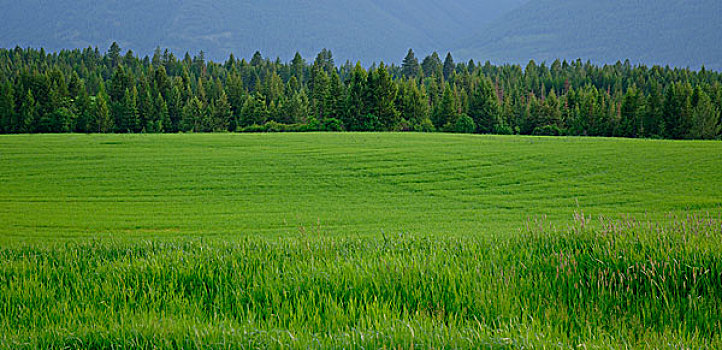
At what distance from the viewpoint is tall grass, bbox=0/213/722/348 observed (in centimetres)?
438

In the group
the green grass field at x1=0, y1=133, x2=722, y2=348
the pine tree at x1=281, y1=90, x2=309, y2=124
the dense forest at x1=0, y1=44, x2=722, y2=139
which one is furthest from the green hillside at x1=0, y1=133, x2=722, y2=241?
the pine tree at x1=281, y1=90, x2=309, y2=124

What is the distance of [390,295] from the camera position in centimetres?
550

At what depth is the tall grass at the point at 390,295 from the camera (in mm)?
4375

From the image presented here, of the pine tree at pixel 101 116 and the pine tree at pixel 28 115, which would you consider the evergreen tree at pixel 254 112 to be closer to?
the pine tree at pixel 101 116

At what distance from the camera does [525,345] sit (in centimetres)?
398

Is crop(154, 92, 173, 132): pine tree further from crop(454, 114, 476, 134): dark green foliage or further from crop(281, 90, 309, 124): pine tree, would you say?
crop(454, 114, 476, 134): dark green foliage

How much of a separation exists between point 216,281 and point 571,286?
4042 millimetres

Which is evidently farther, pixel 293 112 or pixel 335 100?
pixel 293 112

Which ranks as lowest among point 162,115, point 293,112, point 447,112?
point 447,112

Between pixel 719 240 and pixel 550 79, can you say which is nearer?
pixel 719 240

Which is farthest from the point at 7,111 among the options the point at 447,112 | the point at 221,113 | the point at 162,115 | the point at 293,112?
the point at 447,112

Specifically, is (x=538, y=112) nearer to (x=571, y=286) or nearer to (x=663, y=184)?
(x=663, y=184)

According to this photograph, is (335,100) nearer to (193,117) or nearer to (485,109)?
(485,109)

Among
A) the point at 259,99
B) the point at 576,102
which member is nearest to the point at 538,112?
the point at 576,102
